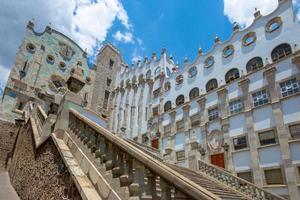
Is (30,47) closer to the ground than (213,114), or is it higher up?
higher up

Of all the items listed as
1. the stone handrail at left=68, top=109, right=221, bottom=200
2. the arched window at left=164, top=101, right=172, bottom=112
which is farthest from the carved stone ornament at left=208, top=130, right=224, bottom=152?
the stone handrail at left=68, top=109, right=221, bottom=200

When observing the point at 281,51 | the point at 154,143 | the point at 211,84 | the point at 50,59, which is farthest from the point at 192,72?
the point at 50,59

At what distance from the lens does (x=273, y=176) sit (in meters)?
14.3

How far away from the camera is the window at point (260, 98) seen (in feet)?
54.0

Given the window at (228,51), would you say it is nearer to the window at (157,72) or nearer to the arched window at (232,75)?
the arched window at (232,75)

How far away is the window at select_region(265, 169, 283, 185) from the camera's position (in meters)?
14.0

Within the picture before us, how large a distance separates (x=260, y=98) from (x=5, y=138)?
867 inches

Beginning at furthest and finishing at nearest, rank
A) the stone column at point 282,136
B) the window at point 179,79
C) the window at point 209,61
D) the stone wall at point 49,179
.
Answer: the window at point 179,79, the window at point 209,61, the stone column at point 282,136, the stone wall at point 49,179

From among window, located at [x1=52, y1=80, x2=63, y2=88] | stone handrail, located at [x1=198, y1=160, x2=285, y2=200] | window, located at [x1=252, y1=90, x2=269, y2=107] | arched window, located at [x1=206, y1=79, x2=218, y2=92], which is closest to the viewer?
stone handrail, located at [x1=198, y1=160, x2=285, y2=200]

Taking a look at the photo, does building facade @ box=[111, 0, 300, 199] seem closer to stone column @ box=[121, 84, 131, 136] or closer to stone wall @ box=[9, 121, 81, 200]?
stone column @ box=[121, 84, 131, 136]

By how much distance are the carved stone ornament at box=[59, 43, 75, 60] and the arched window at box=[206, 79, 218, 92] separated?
19499 millimetres

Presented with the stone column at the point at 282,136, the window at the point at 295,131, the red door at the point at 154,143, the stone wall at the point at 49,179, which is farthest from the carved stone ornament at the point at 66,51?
the window at the point at 295,131

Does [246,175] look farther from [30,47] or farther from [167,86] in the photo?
[30,47]

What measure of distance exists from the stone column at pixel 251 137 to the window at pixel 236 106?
1.89 feet
